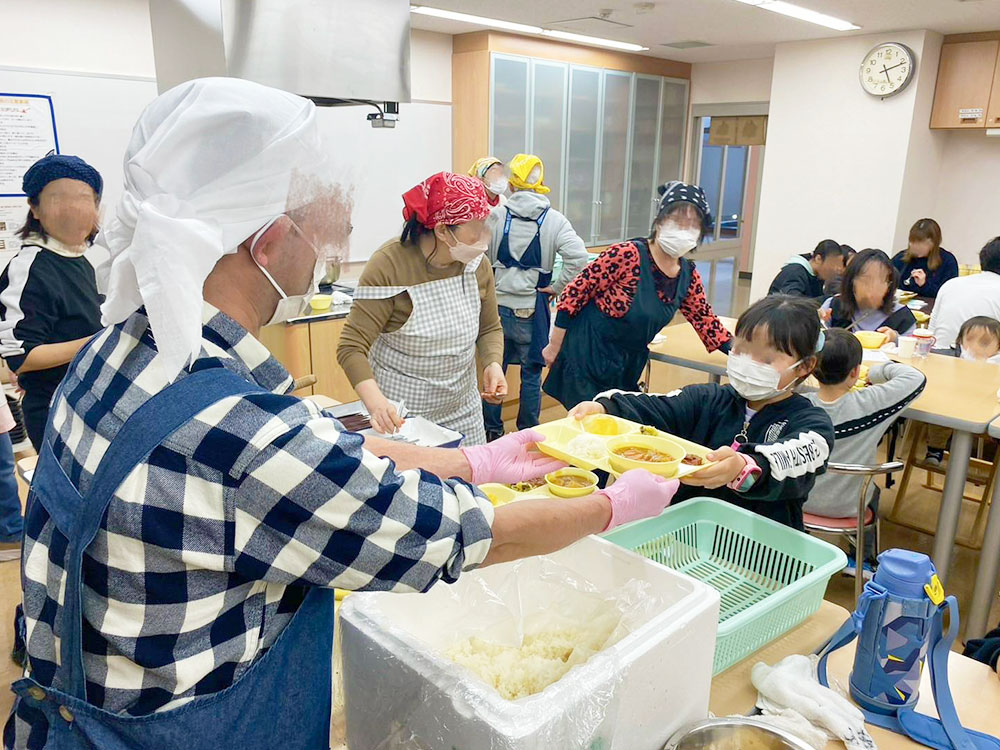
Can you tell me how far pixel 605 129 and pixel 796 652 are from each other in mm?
5944

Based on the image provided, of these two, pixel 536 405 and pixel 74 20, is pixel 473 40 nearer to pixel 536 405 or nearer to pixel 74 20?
pixel 74 20

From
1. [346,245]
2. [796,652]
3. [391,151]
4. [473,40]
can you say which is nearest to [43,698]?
[346,245]

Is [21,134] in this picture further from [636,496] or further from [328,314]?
[636,496]

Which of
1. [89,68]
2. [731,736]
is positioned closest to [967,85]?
[89,68]

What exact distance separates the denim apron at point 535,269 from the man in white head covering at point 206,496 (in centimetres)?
285

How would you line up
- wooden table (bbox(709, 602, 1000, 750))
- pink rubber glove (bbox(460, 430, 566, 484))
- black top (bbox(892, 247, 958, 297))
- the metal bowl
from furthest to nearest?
1. black top (bbox(892, 247, 958, 297))
2. pink rubber glove (bbox(460, 430, 566, 484))
3. wooden table (bbox(709, 602, 1000, 750))
4. the metal bowl

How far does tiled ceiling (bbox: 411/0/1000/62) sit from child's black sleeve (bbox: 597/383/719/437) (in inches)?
140

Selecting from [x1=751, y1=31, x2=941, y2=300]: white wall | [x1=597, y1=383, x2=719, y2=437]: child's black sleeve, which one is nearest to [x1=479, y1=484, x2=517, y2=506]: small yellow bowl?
[x1=597, y1=383, x2=719, y2=437]: child's black sleeve

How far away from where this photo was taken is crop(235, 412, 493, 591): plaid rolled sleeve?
642mm

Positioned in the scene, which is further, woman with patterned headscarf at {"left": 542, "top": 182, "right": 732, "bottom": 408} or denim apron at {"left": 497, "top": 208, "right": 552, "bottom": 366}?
denim apron at {"left": 497, "top": 208, "right": 552, "bottom": 366}

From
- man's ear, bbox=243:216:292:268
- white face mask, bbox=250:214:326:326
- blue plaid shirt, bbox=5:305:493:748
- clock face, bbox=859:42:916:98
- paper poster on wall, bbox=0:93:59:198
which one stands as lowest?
blue plaid shirt, bbox=5:305:493:748

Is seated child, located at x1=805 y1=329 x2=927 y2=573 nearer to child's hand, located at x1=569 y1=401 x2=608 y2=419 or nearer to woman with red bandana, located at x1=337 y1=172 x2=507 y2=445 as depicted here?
child's hand, located at x1=569 y1=401 x2=608 y2=419

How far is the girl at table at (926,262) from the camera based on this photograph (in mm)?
4758

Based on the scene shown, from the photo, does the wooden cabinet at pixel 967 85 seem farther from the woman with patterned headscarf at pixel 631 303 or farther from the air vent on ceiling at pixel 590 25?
the woman with patterned headscarf at pixel 631 303
